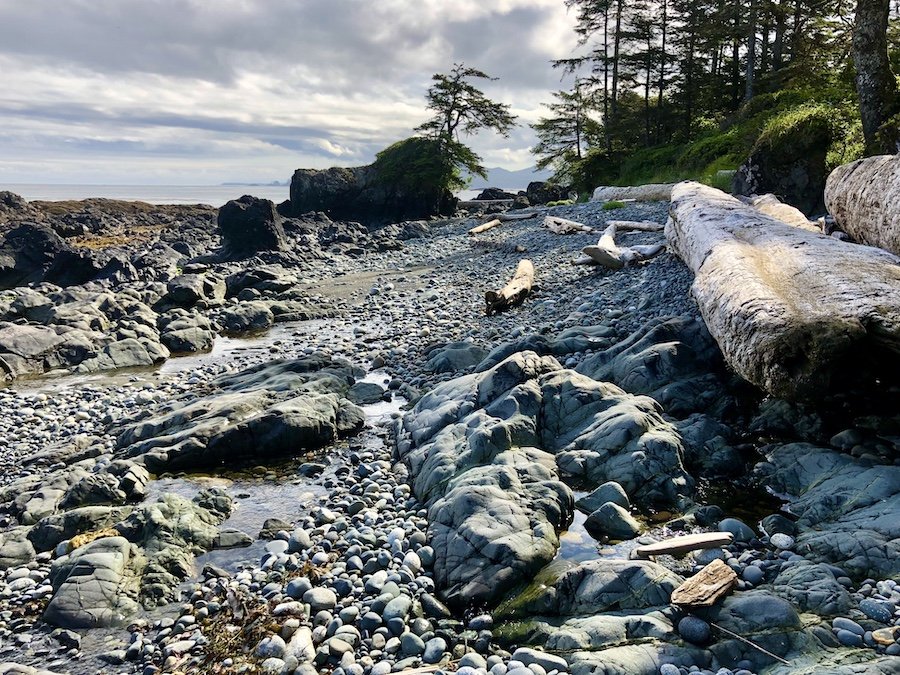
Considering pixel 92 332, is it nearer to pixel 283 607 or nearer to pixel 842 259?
pixel 283 607

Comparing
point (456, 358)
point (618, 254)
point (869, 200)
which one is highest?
point (869, 200)

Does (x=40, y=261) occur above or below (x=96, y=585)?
above

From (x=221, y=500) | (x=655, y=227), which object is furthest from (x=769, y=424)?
(x=655, y=227)

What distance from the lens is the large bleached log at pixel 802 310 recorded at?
544 cm

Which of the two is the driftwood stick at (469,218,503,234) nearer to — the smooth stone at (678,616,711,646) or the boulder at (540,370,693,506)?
the boulder at (540,370,693,506)

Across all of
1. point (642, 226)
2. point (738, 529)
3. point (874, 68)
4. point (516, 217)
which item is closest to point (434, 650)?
point (738, 529)

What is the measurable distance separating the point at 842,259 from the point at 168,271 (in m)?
25.9

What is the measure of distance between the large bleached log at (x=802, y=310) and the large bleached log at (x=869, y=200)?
1.14 m

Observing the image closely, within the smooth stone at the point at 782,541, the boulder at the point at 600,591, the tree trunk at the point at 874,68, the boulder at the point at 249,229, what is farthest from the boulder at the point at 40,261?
the tree trunk at the point at 874,68

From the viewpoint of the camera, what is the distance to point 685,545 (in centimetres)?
494

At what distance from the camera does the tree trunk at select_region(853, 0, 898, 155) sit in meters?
13.6

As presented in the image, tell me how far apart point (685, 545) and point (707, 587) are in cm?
75

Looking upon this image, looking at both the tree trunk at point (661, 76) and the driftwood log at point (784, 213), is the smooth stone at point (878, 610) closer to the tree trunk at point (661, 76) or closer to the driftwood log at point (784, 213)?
the driftwood log at point (784, 213)

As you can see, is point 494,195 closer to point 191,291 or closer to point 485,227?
point 485,227
